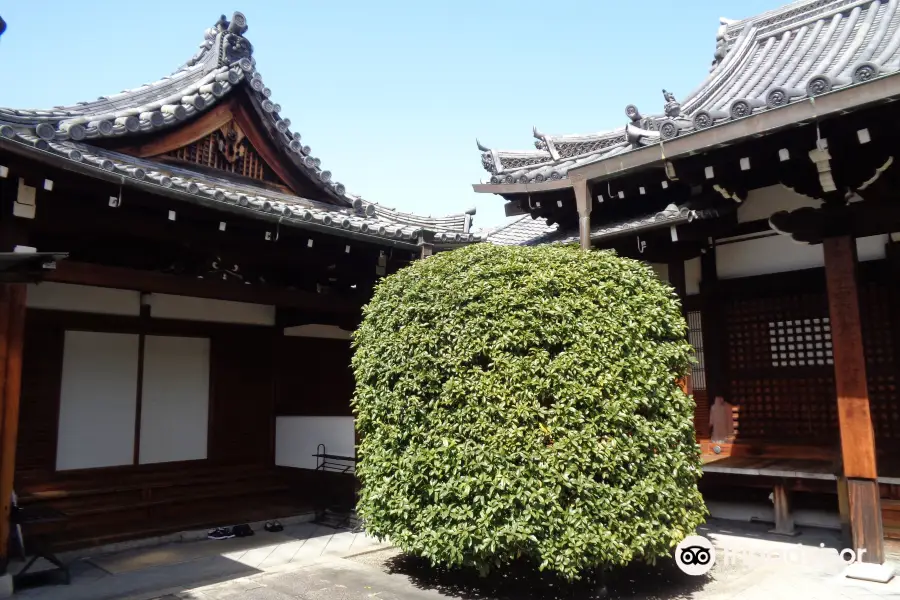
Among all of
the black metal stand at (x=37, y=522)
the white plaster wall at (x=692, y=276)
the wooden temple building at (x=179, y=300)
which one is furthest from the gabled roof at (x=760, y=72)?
the black metal stand at (x=37, y=522)

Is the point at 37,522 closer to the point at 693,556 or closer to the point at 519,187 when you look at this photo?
the point at 693,556

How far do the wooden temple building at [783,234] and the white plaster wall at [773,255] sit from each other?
2cm

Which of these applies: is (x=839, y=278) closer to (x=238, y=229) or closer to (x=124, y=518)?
(x=238, y=229)

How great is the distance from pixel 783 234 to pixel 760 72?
2647 mm

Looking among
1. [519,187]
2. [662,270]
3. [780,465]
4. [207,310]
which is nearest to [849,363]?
[780,465]

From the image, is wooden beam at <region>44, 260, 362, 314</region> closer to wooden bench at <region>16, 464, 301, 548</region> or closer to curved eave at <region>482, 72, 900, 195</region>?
wooden bench at <region>16, 464, 301, 548</region>

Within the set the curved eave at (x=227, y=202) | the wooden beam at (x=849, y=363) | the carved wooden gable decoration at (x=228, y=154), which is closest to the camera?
the curved eave at (x=227, y=202)

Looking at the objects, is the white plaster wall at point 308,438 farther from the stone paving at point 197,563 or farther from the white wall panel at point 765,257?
the white wall panel at point 765,257

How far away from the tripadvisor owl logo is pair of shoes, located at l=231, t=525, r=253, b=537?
5.12m

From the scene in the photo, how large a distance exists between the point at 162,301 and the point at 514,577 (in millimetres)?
5724

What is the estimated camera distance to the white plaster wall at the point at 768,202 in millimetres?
7383

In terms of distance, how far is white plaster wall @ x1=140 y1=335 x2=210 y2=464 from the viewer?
27.6 feet

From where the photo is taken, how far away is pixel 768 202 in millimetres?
Result: 7734

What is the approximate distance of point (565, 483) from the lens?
5.03m
